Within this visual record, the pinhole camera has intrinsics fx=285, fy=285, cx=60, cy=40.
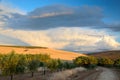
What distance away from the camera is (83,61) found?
191 m

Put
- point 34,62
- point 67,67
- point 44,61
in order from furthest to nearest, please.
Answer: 1. point 67,67
2. point 44,61
3. point 34,62

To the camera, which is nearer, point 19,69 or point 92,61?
point 19,69

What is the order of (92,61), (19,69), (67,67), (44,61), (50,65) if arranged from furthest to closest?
(92,61) < (67,67) < (44,61) < (50,65) < (19,69)

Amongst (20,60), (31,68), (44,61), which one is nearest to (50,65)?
(44,61)

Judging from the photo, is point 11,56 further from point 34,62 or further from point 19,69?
→ point 34,62

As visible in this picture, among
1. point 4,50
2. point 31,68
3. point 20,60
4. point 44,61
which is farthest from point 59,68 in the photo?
point 4,50

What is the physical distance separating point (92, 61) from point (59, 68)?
77427 mm

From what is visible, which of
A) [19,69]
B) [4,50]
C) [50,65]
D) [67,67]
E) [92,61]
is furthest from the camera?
[92,61]

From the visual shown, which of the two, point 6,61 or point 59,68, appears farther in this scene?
point 59,68

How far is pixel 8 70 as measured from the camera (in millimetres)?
62688

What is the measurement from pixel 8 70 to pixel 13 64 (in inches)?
70.8

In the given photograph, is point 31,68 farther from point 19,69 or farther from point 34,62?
point 19,69

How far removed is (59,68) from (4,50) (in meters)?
71.5

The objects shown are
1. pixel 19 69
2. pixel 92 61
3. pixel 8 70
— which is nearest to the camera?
pixel 8 70
